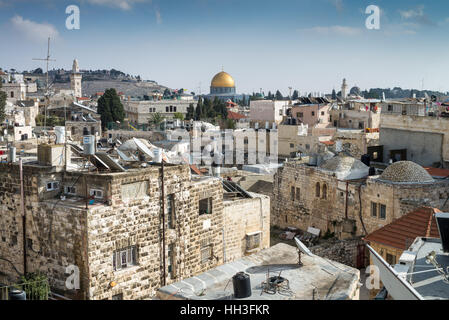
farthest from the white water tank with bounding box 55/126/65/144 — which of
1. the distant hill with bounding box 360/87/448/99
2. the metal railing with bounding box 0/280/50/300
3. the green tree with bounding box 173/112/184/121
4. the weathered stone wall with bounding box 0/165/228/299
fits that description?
the distant hill with bounding box 360/87/448/99

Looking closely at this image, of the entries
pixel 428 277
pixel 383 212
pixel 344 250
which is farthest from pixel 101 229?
pixel 383 212

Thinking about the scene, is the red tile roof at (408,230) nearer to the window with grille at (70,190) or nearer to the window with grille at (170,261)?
the window with grille at (170,261)

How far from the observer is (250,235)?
15016mm

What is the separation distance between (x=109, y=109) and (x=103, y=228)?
165 ft

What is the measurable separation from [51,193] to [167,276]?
3.08 m

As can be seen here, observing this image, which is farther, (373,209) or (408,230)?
(373,209)

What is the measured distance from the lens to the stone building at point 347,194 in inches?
701

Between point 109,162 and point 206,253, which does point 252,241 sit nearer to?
point 206,253

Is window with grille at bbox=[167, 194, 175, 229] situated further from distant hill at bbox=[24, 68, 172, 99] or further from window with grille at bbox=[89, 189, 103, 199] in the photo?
distant hill at bbox=[24, 68, 172, 99]

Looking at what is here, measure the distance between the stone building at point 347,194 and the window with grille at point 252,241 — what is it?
17.7 ft

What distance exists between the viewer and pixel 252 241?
1518 centimetres

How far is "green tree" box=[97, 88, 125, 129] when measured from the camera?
192 ft

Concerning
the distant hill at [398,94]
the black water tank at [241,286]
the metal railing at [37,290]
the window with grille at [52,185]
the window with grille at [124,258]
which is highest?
the distant hill at [398,94]

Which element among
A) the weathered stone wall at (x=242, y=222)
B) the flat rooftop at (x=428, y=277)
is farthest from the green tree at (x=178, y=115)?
the flat rooftop at (x=428, y=277)
